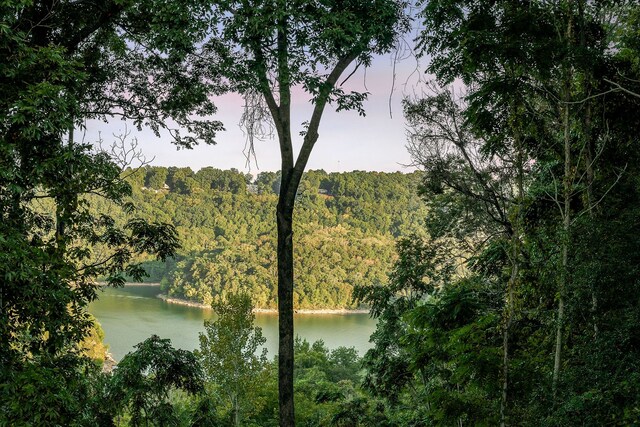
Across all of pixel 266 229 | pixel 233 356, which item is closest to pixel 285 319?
pixel 233 356

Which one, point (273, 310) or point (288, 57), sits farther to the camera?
point (273, 310)

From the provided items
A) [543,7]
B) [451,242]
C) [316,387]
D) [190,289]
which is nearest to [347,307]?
[190,289]

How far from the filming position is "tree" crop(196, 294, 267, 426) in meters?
13.4

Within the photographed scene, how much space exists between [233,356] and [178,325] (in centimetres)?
3037

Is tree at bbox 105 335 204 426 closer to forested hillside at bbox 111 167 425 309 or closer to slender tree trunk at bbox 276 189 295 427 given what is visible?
slender tree trunk at bbox 276 189 295 427

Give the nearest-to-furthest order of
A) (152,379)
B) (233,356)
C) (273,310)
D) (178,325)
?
(152,379)
(233,356)
(178,325)
(273,310)

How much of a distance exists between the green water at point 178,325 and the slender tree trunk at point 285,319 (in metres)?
28.8

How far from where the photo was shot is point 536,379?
3.65 metres

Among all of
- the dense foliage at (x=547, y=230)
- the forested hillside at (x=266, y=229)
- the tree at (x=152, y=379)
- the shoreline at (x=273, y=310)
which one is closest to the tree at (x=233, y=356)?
the tree at (x=152, y=379)

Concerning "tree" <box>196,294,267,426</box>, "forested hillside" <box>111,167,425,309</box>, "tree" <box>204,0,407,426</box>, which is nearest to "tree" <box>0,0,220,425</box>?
"tree" <box>204,0,407,426</box>

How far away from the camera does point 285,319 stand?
4.96 meters

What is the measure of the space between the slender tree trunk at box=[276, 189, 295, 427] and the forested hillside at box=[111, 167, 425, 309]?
4167 centimetres

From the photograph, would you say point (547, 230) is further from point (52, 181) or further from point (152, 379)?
point (152, 379)

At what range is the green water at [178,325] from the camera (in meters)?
36.1
